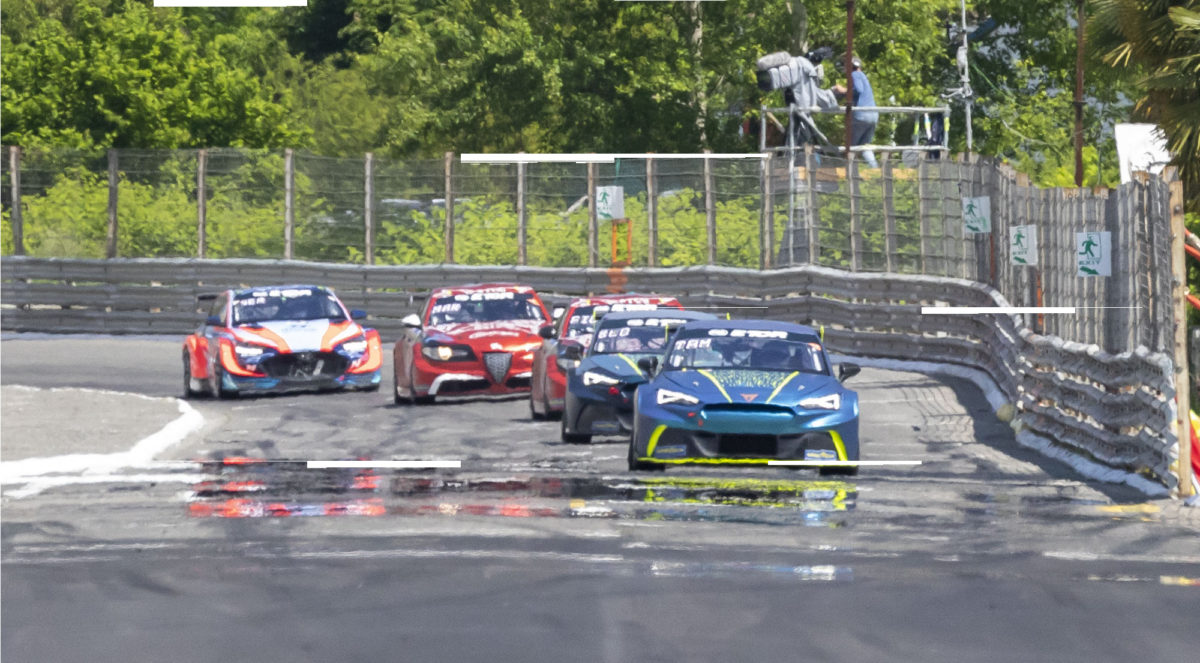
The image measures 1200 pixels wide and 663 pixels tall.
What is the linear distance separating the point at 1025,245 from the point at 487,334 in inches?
241

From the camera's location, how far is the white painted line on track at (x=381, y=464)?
17344 millimetres

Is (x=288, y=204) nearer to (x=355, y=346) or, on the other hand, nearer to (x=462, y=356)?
(x=355, y=346)

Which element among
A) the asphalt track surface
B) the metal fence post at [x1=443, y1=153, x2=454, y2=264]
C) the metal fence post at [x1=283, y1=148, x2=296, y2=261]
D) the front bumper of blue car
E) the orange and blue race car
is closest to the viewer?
the asphalt track surface

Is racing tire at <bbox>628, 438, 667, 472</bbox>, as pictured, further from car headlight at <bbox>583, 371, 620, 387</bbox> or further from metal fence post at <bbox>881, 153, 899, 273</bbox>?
metal fence post at <bbox>881, 153, 899, 273</bbox>

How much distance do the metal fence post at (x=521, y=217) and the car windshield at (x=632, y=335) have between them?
635 inches

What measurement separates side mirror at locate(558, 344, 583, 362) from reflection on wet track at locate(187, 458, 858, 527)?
3307 millimetres

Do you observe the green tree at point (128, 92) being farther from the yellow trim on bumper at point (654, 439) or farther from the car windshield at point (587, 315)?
the yellow trim on bumper at point (654, 439)

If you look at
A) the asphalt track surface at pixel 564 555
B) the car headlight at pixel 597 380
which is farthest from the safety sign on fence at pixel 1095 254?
the car headlight at pixel 597 380

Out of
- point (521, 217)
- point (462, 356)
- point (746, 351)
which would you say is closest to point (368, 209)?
point (521, 217)

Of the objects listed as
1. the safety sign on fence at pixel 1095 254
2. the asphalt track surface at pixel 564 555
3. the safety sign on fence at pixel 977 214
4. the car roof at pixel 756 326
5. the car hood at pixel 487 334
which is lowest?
the asphalt track surface at pixel 564 555

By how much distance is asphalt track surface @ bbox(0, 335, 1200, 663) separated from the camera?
9617 millimetres

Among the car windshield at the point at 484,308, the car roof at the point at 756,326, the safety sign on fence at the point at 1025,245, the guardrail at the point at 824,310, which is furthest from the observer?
the car windshield at the point at 484,308

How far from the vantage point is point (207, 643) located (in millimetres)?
9617

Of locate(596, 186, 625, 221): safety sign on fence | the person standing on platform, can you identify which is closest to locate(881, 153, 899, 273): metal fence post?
locate(596, 186, 625, 221): safety sign on fence
